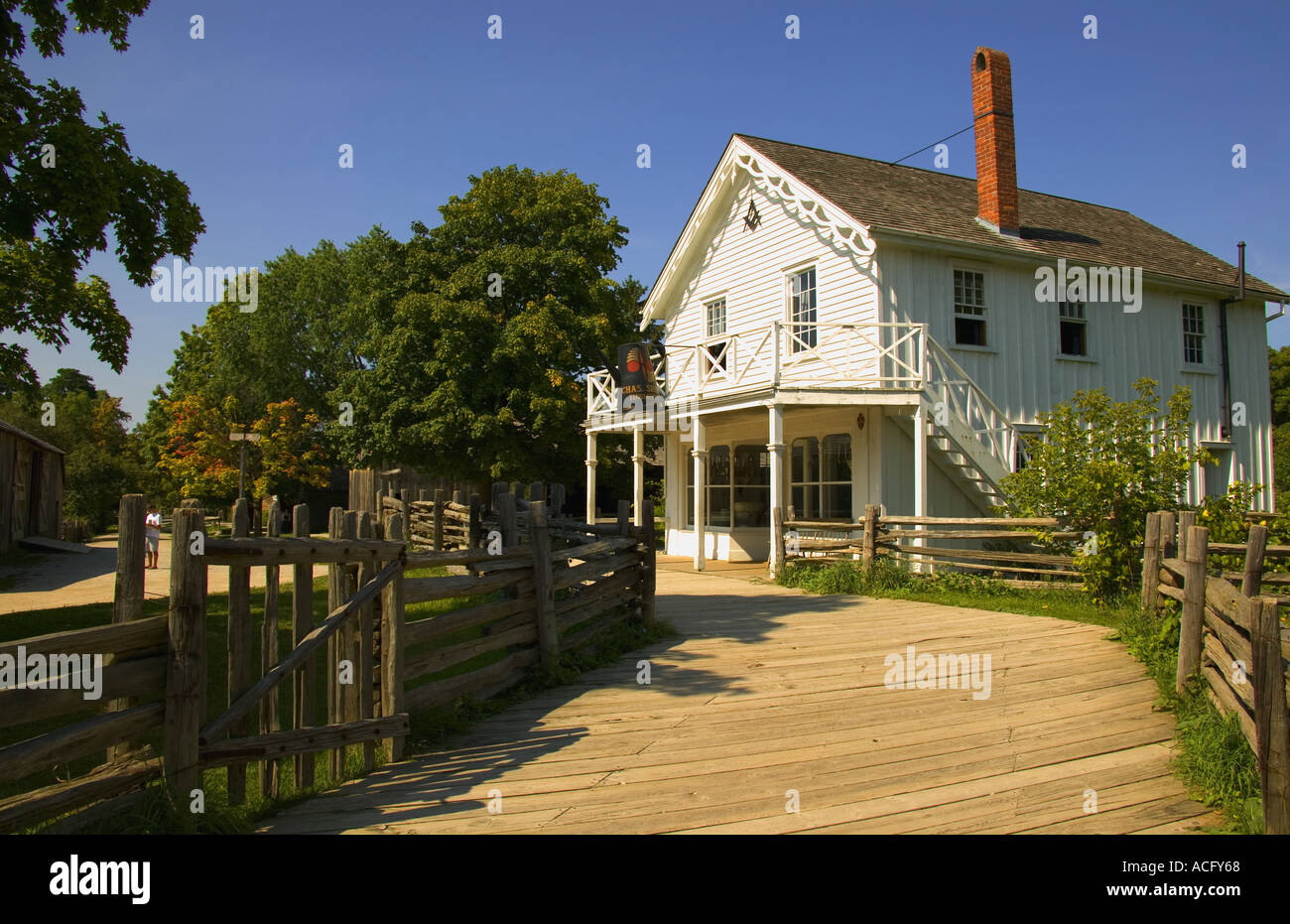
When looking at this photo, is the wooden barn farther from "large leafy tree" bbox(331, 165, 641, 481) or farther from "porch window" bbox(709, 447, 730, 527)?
"porch window" bbox(709, 447, 730, 527)

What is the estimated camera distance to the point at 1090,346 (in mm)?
17578

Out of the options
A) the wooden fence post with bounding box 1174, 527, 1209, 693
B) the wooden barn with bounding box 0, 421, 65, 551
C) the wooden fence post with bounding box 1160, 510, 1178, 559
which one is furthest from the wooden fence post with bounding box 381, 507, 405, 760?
the wooden barn with bounding box 0, 421, 65, 551

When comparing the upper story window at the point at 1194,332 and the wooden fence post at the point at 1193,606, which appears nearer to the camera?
the wooden fence post at the point at 1193,606

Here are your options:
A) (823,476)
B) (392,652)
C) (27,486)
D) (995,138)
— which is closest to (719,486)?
(823,476)

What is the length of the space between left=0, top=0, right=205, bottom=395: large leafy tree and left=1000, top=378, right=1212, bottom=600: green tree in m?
12.4

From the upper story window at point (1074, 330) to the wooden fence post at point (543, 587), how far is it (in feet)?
44.9

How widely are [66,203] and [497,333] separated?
14.9 m

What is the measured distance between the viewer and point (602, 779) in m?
5.15

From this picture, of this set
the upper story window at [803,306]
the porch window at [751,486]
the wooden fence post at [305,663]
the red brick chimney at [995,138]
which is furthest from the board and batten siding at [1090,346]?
the wooden fence post at [305,663]

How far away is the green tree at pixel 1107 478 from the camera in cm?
1146

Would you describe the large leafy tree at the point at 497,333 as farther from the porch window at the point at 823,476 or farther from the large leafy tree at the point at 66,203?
the large leafy tree at the point at 66,203

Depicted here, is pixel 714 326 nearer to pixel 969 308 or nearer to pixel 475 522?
pixel 969 308
